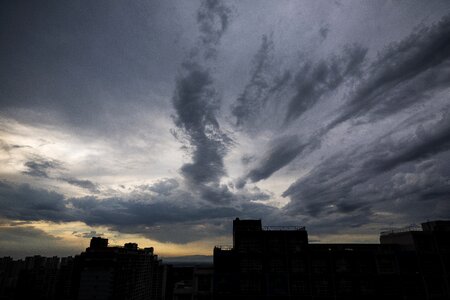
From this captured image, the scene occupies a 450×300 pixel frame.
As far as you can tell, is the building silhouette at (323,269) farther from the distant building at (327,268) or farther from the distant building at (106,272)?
the distant building at (106,272)

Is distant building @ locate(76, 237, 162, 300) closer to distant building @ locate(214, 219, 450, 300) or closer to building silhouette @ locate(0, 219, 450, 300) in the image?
building silhouette @ locate(0, 219, 450, 300)

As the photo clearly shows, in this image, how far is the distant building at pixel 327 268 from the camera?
69.6m

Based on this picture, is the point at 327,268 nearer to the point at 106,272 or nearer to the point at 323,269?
the point at 323,269

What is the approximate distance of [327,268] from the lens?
72000mm

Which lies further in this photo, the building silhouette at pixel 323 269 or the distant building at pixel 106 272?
the distant building at pixel 106 272

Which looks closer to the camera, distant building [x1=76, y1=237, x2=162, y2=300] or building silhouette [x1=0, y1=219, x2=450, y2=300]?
building silhouette [x1=0, y1=219, x2=450, y2=300]

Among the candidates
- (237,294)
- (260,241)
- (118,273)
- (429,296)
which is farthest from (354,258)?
(118,273)

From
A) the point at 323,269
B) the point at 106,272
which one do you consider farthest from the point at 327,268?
the point at 106,272

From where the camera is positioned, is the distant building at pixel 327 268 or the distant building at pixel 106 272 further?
the distant building at pixel 106 272

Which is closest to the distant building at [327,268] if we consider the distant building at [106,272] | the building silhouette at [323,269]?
the building silhouette at [323,269]

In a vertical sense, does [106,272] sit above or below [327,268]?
below

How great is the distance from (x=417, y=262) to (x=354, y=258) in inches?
687

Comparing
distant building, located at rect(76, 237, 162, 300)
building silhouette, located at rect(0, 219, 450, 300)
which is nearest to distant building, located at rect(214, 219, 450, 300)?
building silhouette, located at rect(0, 219, 450, 300)

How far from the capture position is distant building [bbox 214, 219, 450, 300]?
228 feet
